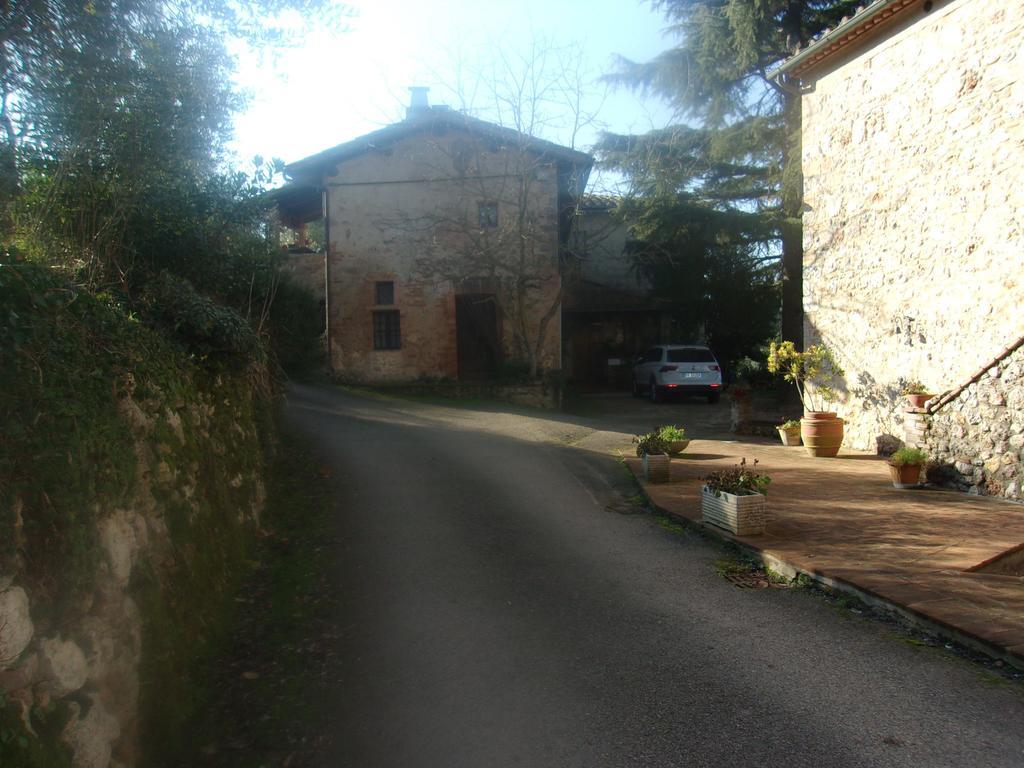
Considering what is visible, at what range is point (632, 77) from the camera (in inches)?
744

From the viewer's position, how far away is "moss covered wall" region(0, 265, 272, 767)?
2850 mm

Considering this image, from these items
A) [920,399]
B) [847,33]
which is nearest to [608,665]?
[920,399]

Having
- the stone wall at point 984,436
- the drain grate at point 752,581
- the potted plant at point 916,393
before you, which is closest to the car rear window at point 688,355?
the potted plant at point 916,393

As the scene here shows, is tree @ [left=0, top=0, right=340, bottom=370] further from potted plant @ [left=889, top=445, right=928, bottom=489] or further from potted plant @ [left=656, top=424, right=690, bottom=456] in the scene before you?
potted plant @ [left=889, top=445, right=928, bottom=489]

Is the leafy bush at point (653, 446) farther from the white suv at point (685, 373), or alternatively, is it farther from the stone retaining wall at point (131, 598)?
the white suv at point (685, 373)

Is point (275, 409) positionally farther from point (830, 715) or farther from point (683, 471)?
point (830, 715)

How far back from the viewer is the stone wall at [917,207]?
859 cm

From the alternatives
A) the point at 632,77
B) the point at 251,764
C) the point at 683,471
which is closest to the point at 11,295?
the point at 251,764

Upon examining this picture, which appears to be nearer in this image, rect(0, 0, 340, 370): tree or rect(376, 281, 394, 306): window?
rect(0, 0, 340, 370): tree

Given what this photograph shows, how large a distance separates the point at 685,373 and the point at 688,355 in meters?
0.61

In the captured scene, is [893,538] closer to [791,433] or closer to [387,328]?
[791,433]

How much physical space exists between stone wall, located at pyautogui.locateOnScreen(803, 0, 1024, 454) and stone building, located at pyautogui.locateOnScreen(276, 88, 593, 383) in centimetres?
806

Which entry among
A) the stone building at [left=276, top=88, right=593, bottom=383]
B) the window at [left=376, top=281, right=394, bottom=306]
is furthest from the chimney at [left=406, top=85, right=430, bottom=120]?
the window at [left=376, top=281, right=394, bottom=306]

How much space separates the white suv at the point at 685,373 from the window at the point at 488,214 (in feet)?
19.7
